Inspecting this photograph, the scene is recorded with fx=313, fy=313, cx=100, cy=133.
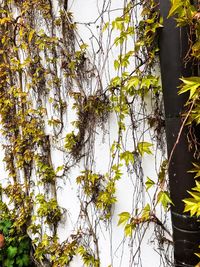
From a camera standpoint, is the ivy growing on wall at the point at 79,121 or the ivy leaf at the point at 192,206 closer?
the ivy leaf at the point at 192,206

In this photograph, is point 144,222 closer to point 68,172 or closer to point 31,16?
point 68,172

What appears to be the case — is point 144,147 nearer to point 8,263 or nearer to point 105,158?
point 105,158

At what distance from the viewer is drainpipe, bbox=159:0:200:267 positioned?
1591mm

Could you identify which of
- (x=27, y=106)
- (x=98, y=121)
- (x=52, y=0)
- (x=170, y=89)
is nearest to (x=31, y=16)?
(x=52, y=0)

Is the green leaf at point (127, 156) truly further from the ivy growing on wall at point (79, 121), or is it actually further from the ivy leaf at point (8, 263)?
the ivy leaf at point (8, 263)

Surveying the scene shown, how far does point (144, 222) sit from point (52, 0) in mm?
2290

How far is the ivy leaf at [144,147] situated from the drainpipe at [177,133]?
45cm

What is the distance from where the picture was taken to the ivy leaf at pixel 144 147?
7.13ft

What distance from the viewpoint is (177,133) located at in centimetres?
166

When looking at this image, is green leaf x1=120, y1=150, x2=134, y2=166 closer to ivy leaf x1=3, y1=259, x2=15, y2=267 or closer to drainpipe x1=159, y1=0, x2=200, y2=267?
drainpipe x1=159, y1=0, x2=200, y2=267

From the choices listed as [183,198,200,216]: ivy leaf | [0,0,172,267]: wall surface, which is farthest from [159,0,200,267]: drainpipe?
[0,0,172,267]: wall surface

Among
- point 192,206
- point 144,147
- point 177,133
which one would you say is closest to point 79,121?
point 144,147

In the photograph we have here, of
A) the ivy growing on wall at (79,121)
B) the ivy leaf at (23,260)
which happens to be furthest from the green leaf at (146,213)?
the ivy leaf at (23,260)

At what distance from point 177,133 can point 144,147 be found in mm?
563
